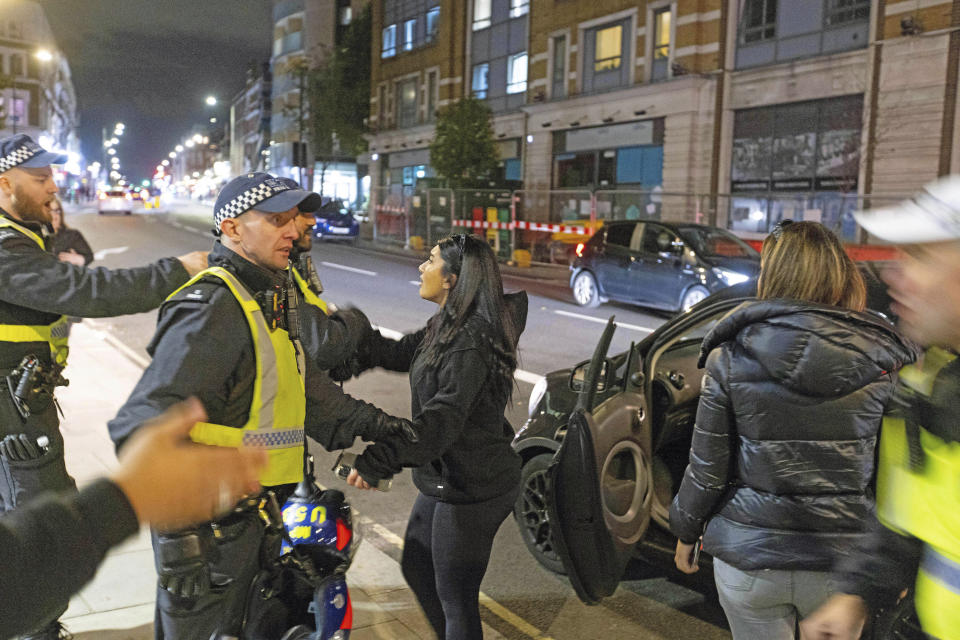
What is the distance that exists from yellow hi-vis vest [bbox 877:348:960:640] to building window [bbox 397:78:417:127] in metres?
42.2

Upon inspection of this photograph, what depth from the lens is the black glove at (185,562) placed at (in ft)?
7.49

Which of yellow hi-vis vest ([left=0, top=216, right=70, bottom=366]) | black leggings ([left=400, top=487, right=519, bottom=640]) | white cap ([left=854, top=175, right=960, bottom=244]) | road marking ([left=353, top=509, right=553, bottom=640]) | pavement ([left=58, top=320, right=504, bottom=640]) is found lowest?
road marking ([left=353, top=509, right=553, bottom=640])

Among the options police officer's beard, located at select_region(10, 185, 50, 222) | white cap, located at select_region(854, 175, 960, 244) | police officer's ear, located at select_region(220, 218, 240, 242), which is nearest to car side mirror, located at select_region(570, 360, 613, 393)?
police officer's ear, located at select_region(220, 218, 240, 242)

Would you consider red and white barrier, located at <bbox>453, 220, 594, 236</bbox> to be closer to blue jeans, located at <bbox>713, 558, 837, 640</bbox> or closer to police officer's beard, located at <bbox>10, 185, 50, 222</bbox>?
police officer's beard, located at <bbox>10, 185, 50, 222</bbox>

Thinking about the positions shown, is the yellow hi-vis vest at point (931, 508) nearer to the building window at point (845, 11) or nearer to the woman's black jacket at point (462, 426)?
the woman's black jacket at point (462, 426)

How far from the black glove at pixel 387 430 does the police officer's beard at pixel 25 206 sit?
177 centimetres

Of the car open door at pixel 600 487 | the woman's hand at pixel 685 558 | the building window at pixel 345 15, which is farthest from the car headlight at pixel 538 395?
the building window at pixel 345 15

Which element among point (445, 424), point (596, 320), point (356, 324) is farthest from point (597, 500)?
point (596, 320)

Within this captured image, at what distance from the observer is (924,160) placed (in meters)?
20.1

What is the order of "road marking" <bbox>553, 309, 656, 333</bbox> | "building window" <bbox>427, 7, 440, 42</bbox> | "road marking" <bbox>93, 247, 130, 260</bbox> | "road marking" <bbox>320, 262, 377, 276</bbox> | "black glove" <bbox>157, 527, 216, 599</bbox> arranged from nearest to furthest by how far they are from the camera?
"black glove" <bbox>157, 527, 216, 599</bbox>, "road marking" <bbox>553, 309, 656, 333</bbox>, "road marking" <bbox>320, 262, 377, 276</bbox>, "road marking" <bbox>93, 247, 130, 260</bbox>, "building window" <bbox>427, 7, 440, 42</bbox>

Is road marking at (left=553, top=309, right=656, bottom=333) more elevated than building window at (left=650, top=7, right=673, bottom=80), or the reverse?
building window at (left=650, top=7, right=673, bottom=80)

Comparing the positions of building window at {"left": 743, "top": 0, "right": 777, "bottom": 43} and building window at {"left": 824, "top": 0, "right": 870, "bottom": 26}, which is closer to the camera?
building window at {"left": 824, "top": 0, "right": 870, "bottom": 26}

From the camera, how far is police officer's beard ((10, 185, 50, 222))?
3424 millimetres

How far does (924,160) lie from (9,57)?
292ft
